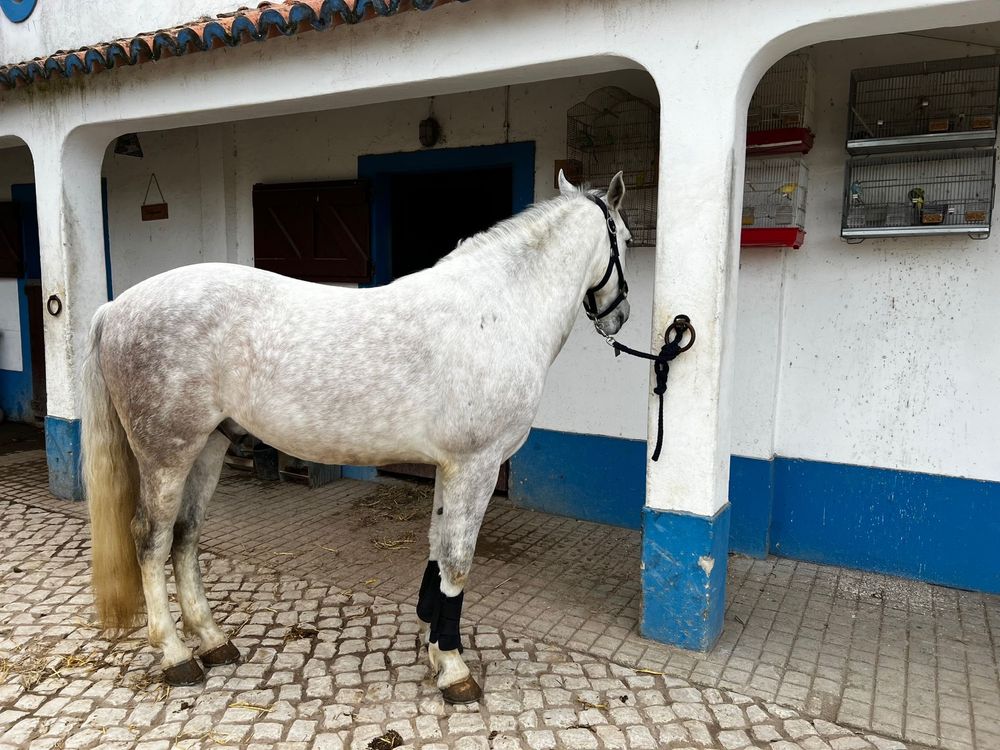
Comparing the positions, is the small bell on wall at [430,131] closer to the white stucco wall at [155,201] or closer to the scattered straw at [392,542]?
the white stucco wall at [155,201]

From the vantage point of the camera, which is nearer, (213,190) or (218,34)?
(218,34)

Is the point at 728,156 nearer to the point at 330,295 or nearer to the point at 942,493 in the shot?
the point at 330,295

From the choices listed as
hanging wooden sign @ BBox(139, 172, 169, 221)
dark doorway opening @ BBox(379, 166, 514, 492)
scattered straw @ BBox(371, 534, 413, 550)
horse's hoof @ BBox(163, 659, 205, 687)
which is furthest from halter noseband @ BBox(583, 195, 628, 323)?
hanging wooden sign @ BBox(139, 172, 169, 221)

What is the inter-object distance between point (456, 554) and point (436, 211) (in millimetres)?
4330

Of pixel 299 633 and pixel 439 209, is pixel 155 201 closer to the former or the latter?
pixel 439 209

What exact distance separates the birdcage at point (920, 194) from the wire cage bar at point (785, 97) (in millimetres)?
455

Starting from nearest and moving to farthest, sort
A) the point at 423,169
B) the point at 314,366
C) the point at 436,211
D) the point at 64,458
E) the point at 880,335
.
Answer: the point at 314,366 < the point at 880,335 < the point at 64,458 < the point at 423,169 < the point at 436,211

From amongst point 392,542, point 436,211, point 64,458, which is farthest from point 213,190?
point 392,542

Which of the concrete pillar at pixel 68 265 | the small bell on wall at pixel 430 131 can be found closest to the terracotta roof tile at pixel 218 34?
the concrete pillar at pixel 68 265

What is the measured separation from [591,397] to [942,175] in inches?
106

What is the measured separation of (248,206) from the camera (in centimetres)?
697

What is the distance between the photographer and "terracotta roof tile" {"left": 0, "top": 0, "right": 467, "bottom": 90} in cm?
381

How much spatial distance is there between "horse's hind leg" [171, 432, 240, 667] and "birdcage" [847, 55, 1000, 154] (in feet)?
13.6

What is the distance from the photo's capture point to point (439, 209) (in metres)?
6.67
